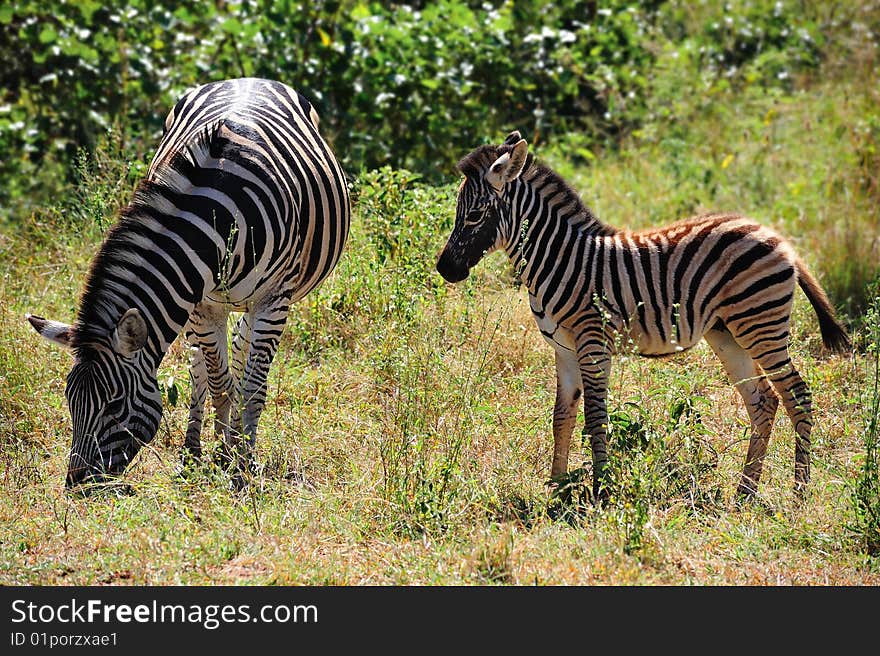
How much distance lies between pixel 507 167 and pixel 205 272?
177 centimetres

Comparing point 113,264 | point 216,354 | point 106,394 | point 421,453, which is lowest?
point 421,453

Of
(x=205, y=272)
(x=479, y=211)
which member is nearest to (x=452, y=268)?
(x=479, y=211)

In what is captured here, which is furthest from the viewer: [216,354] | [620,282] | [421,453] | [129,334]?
[216,354]

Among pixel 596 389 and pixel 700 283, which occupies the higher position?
pixel 700 283

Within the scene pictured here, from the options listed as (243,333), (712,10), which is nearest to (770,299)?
(243,333)

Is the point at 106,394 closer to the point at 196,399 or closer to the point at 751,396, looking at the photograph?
the point at 196,399

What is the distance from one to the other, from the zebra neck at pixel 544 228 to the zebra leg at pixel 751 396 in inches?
41.2

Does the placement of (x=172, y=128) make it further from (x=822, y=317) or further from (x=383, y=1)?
(x=383, y=1)

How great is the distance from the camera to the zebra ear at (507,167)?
611 cm

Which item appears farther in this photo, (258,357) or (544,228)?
(258,357)

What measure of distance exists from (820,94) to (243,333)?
8.87 m

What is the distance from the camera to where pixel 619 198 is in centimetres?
1062

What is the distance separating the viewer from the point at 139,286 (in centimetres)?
564

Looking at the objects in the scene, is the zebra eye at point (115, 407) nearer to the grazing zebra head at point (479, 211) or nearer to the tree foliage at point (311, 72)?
the grazing zebra head at point (479, 211)
